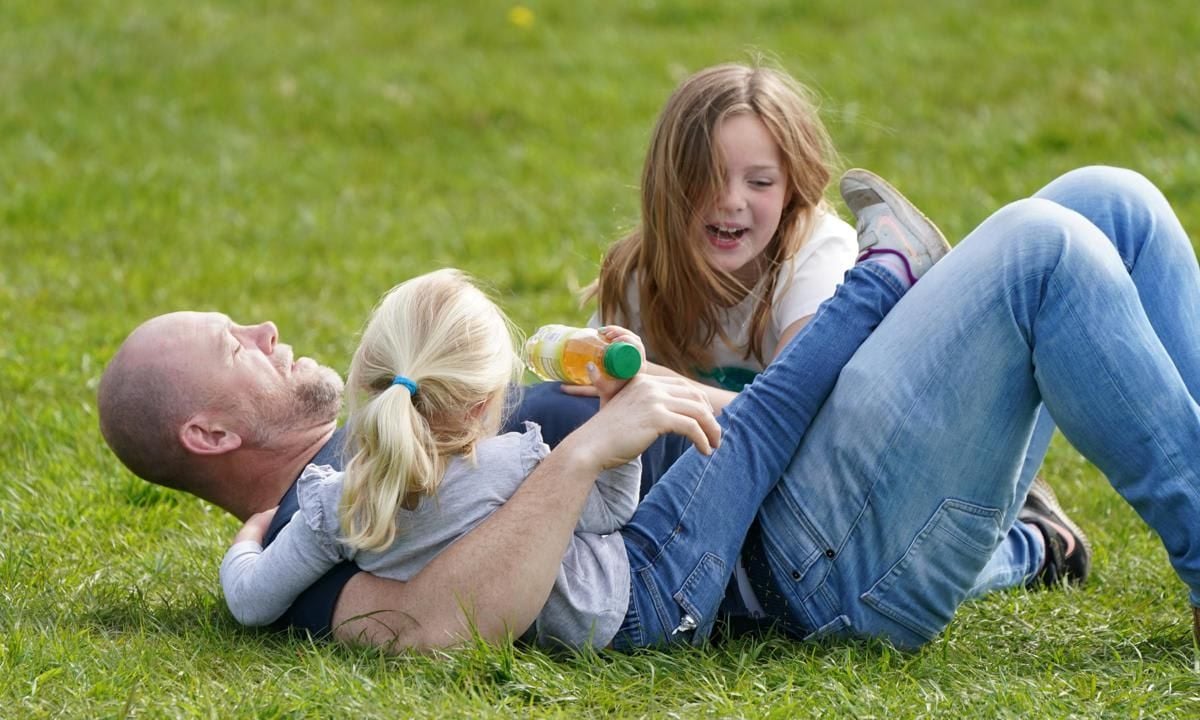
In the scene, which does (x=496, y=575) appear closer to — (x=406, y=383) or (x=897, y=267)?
(x=406, y=383)

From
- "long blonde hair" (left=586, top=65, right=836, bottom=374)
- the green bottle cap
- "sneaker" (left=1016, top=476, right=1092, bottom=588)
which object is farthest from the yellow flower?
the green bottle cap

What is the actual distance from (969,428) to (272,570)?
1408 mm

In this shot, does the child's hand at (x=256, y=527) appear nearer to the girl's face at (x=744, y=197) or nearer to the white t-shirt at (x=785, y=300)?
the white t-shirt at (x=785, y=300)

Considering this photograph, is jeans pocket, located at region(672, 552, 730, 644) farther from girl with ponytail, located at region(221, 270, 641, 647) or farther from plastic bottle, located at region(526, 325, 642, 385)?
plastic bottle, located at region(526, 325, 642, 385)

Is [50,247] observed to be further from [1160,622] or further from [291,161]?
[1160,622]

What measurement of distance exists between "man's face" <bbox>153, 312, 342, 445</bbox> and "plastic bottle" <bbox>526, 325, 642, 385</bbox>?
526 mm

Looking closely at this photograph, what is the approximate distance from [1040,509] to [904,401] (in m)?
1.12

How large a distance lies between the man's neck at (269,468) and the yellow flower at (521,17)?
728cm

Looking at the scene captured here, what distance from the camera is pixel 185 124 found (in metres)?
9.12

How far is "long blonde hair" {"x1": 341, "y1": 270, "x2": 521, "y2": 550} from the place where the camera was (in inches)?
111

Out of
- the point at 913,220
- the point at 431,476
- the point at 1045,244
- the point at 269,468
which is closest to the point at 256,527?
the point at 269,468

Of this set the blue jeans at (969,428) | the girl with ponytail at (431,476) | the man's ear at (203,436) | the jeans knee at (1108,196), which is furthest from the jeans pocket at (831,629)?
the man's ear at (203,436)

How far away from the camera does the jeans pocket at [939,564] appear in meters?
3.12

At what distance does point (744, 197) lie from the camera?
13.2 feet
